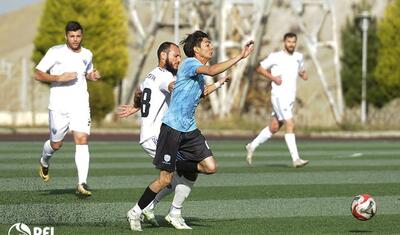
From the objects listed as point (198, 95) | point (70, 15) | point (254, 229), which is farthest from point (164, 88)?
point (70, 15)

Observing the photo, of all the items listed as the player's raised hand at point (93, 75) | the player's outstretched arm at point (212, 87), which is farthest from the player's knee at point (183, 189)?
the player's raised hand at point (93, 75)

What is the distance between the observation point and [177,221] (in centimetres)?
1124

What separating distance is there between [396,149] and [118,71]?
83.5ft

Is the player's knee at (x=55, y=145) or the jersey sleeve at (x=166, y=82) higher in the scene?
the jersey sleeve at (x=166, y=82)

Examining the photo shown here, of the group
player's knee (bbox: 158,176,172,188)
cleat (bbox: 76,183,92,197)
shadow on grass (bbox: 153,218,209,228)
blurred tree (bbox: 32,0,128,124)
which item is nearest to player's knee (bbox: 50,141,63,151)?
cleat (bbox: 76,183,92,197)

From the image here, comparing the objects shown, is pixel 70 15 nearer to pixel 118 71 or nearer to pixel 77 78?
pixel 118 71

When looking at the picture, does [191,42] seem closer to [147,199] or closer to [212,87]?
[212,87]

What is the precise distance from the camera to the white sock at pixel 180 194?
11.3 meters

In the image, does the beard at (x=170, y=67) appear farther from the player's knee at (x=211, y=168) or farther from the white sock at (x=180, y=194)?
the player's knee at (x=211, y=168)

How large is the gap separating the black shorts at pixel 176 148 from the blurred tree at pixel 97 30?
3787 centimetres

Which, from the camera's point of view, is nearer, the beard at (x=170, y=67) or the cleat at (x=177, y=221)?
the cleat at (x=177, y=221)

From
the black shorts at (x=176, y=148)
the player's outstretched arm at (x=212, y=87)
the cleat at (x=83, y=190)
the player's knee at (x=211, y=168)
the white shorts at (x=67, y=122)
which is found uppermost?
the player's outstretched arm at (x=212, y=87)

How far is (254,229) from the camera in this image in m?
11.1

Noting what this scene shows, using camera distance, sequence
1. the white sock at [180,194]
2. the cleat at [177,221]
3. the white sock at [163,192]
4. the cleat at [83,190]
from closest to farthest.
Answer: the cleat at [177,221] < the white sock at [180,194] < the white sock at [163,192] < the cleat at [83,190]
